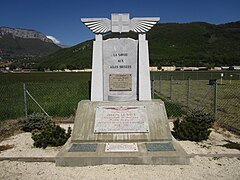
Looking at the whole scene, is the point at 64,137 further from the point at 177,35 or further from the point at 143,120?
the point at 177,35

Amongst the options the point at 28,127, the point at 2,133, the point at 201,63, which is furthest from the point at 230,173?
the point at 201,63

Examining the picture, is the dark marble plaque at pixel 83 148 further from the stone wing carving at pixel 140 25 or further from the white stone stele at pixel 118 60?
the stone wing carving at pixel 140 25

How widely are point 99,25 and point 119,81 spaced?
1990mm

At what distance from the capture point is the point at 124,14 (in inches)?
295

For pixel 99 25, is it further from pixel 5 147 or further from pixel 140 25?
pixel 5 147

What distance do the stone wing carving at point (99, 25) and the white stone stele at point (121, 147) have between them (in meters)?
3.74

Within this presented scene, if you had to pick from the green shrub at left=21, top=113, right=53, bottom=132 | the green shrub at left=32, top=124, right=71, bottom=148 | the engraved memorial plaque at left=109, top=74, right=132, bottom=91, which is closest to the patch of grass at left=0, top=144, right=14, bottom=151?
the green shrub at left=32, top=124, right=71, bottom=148

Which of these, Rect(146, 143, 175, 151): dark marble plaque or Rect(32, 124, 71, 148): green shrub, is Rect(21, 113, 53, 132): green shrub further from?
Rect(146, 143, 175, 151): dark marble plaque

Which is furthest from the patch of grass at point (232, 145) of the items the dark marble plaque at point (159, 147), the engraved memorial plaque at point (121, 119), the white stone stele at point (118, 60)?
the white stone stele at point (118, 60)

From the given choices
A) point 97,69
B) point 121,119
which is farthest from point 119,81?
point 121,119

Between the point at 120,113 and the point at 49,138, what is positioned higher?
the point at 120,113

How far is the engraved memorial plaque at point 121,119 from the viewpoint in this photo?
21.1ft

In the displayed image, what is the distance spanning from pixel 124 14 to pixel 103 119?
3534 mm

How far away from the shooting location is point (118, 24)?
7.54 m
